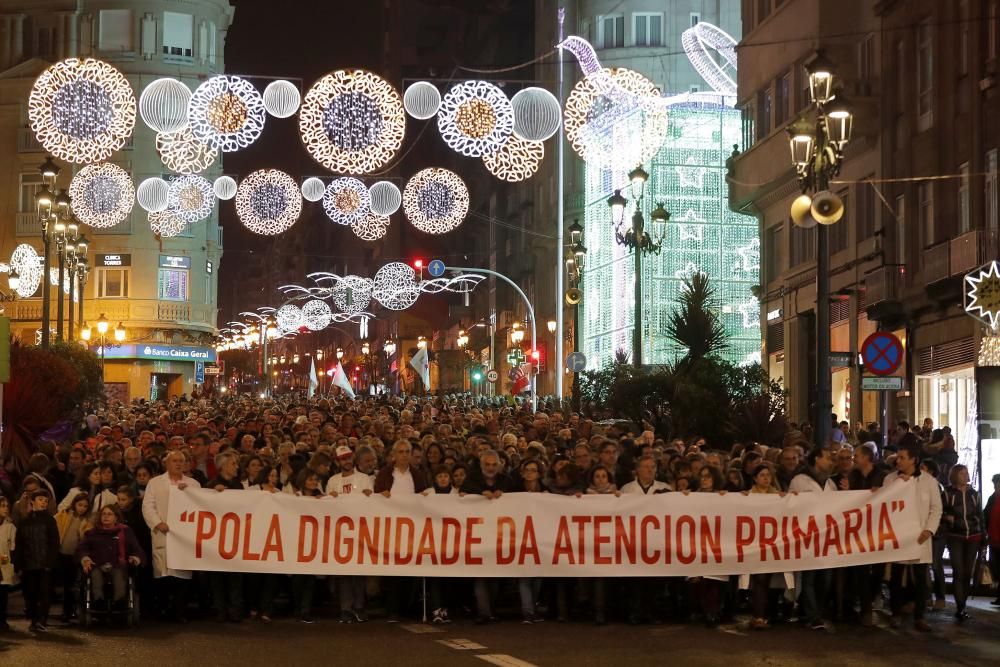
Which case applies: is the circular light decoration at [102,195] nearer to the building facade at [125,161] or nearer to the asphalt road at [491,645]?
the asphalt road at [491,645]

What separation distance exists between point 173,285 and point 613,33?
78.0ft

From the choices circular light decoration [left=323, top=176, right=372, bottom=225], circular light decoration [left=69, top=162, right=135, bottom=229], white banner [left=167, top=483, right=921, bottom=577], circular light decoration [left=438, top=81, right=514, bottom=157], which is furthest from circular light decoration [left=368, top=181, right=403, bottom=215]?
white banner [left=167, top=483, right=921, bottom=577]

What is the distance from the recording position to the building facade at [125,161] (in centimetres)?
7288

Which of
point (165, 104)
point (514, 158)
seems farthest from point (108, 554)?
point (514, 158)

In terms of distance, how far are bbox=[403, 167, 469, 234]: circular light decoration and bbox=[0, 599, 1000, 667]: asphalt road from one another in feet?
71.6

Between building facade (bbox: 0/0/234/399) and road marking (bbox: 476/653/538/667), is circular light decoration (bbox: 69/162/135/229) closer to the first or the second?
road marking (bbox: 476/653/538/667)

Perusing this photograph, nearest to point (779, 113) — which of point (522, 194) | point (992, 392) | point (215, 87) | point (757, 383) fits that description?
point (757, 383)

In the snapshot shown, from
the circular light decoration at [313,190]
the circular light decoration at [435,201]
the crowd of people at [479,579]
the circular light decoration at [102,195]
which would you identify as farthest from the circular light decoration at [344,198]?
the crowd of people at [479,579]

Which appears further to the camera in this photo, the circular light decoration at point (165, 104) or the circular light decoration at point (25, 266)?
the circular light decoration at point (25, 266)

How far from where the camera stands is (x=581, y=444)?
16.0 m

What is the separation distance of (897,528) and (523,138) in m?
18.4

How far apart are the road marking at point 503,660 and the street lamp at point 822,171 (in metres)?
7.95

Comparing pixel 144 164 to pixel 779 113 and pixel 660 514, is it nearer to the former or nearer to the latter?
pixel 779 113

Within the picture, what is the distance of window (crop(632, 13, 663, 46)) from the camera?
6862cm
